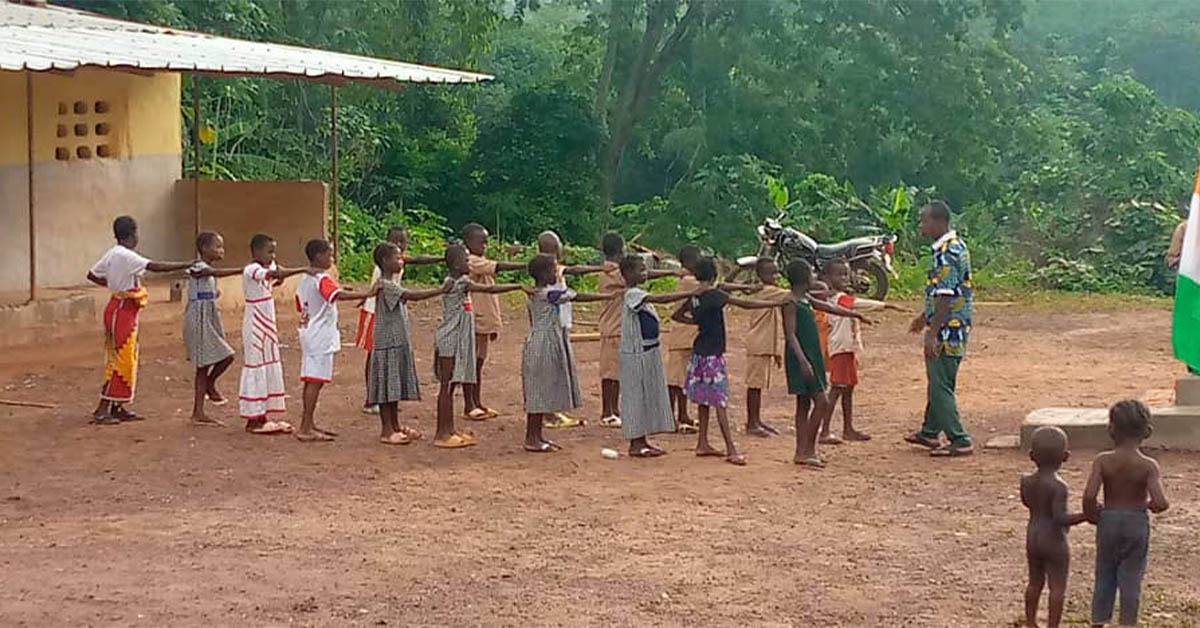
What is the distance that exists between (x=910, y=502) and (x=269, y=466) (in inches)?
138

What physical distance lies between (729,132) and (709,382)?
63.1ft

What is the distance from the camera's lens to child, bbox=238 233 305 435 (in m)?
9.67

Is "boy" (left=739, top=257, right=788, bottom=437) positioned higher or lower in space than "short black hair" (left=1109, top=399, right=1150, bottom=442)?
lower

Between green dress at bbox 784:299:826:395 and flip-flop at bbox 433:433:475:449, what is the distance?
6.59ft

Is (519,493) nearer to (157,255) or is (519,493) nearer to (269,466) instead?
(269,466)

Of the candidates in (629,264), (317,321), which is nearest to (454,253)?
(317,321)

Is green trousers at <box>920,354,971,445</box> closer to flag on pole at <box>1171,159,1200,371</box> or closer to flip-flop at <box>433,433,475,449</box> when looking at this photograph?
flag on pole at <box>1171,159,1200,371</box>

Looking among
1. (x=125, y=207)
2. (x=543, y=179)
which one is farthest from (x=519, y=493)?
(x=543, y=179)

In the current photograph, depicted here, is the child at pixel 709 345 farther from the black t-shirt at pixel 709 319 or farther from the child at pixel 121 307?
the child at pixel 121 307

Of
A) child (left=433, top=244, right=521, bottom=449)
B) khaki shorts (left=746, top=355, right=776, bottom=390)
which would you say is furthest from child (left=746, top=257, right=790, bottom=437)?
child (left=433, top=244, right=521, bottom=449)

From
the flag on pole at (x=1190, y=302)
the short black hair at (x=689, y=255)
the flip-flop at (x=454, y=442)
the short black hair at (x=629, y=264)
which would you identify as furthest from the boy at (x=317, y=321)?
the flag on pole at (x=1190, y=302)

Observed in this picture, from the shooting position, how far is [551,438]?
9789 mm

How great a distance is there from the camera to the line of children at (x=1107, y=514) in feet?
17.6

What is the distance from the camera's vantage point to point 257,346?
31.8 feet
